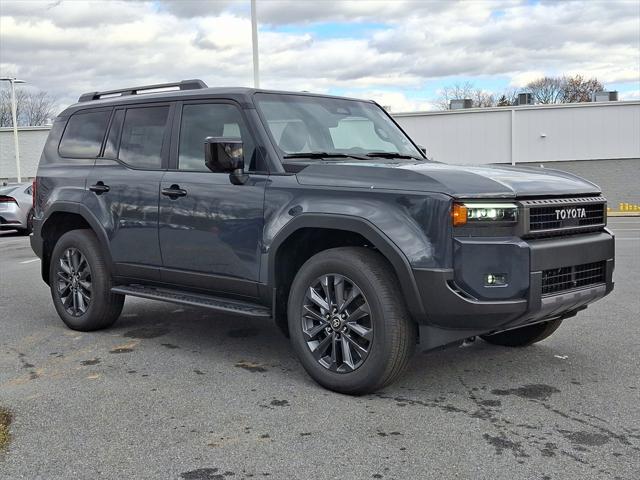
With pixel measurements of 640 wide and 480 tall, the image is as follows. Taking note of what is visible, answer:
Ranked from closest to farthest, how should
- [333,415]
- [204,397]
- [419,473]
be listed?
[419,473]
[333,415]
[204,397]

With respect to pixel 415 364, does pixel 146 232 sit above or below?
above

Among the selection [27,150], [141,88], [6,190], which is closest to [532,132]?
[6,190]

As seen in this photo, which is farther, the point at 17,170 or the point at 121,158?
the point at 17,170

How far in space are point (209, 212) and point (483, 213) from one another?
202 cm

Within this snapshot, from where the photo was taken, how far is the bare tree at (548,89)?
7325cm

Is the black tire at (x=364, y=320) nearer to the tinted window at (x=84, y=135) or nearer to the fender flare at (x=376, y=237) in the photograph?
the fender flare at (x=376, y=237)

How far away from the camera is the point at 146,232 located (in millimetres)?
5656

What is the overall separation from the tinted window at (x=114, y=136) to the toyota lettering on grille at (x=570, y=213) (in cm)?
365

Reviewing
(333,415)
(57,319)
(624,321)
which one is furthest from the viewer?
(57,319)

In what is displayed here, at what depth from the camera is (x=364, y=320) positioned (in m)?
4.43

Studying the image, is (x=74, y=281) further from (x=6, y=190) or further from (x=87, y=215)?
(x=6, y=190)

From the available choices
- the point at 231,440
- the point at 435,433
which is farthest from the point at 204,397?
the point at 435,433

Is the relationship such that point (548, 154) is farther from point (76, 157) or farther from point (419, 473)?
point (419, 473)

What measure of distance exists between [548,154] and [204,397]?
3248 centimetres
